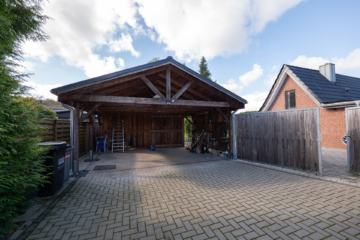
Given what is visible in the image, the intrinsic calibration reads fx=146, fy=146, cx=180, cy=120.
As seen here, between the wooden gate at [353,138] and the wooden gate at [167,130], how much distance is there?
9701 millimetres

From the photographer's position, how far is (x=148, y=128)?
12.1 meters

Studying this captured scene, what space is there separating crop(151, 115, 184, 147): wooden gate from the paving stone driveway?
7.59m

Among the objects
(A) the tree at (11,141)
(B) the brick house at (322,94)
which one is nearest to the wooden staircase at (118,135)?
(A) the tree at (11,141)

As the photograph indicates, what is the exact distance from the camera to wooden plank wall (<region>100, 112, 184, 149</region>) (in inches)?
446

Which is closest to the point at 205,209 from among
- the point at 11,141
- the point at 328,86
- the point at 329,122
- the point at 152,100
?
the point at 11,141

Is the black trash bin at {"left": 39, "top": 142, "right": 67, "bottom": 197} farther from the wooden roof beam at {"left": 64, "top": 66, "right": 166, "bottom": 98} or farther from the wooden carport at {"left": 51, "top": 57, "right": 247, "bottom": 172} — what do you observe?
the wooden roof beam at {"left": 64, "top": 66, "right": 166, "bottom": 98}

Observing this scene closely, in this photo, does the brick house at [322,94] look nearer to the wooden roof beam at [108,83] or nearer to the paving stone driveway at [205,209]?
the paving stone driveway at [205,209]

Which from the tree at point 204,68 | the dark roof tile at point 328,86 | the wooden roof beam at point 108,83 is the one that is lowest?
the wooden roof beam at point 108,83

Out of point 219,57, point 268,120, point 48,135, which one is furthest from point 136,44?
point 268,120

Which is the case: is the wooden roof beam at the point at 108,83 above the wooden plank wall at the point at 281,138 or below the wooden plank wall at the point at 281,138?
above

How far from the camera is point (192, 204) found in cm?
312

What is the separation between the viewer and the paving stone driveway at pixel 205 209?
2240mm

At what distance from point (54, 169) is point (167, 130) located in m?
9.16

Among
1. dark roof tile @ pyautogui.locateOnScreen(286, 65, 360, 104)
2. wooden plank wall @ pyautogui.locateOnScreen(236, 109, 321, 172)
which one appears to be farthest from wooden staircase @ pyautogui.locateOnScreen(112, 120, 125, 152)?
dark roof tile @ pyautogui.locateOnScreen(286, 65, 360, 104)
